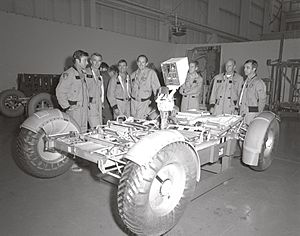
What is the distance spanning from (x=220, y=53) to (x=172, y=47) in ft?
9.41

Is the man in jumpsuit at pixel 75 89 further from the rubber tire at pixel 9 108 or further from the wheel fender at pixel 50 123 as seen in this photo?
the rubber tire at pixel 9 108

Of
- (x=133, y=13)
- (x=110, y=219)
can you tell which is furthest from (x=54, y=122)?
(x=133, y=13)

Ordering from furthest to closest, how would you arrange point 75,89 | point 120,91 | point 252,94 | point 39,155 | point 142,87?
point 120,91 < point 142,87 < point 252,94 < point 75,89 < point 39,155

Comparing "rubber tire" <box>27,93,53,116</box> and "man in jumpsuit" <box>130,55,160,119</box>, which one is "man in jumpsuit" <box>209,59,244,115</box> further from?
"rubber tire" <box>27,93,53,116</box>

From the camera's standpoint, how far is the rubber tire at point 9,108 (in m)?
7.26

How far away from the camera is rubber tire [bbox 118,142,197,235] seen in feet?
5.51

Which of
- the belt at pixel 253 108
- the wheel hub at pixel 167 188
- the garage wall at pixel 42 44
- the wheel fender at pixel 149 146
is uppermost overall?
the garage wall at pixel 42 44

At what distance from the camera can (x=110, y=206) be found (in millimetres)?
2537

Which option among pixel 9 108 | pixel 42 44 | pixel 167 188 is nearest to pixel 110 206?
pixel 167 188

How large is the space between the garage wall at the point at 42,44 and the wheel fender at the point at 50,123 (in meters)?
6.42

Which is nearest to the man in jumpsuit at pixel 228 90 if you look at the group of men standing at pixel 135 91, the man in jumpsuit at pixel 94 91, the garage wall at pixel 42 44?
the group of men standing at pixel 135 91

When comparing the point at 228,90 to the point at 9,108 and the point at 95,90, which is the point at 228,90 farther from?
the point at 9,108

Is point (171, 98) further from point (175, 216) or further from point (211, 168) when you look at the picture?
point (211, 168)

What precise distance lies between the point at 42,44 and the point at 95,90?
622 cm
